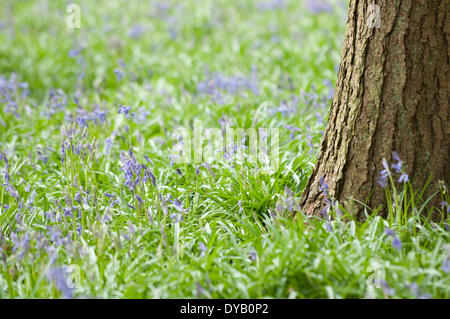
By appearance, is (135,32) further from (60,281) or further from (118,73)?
(60,281)

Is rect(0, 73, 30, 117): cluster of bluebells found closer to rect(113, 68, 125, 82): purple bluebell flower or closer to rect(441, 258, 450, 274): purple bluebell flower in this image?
rect(113, 68, 125, 82): purple bluebell flower

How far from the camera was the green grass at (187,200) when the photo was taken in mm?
2406

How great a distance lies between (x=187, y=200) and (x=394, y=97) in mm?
1412

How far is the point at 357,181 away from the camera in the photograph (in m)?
2.82

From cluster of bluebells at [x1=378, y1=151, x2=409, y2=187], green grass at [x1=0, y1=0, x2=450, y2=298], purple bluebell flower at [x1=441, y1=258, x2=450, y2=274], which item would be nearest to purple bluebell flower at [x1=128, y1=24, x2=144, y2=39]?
green grass at [x1=0, y1=0, x2=450, y2=298]

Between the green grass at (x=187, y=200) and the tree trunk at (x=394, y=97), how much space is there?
18 centimetres

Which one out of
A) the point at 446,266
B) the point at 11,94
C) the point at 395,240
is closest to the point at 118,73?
the point at 11,94

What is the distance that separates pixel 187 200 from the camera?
317 centimetres

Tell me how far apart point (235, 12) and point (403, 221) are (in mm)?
6439

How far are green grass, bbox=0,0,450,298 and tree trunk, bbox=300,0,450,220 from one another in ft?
0.60

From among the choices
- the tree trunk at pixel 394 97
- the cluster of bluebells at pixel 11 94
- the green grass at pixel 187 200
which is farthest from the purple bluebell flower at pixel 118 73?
the tree trunk at pixel 394 97

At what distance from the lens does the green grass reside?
7.89 feet

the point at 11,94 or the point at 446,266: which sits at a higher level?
the point at 11,94
